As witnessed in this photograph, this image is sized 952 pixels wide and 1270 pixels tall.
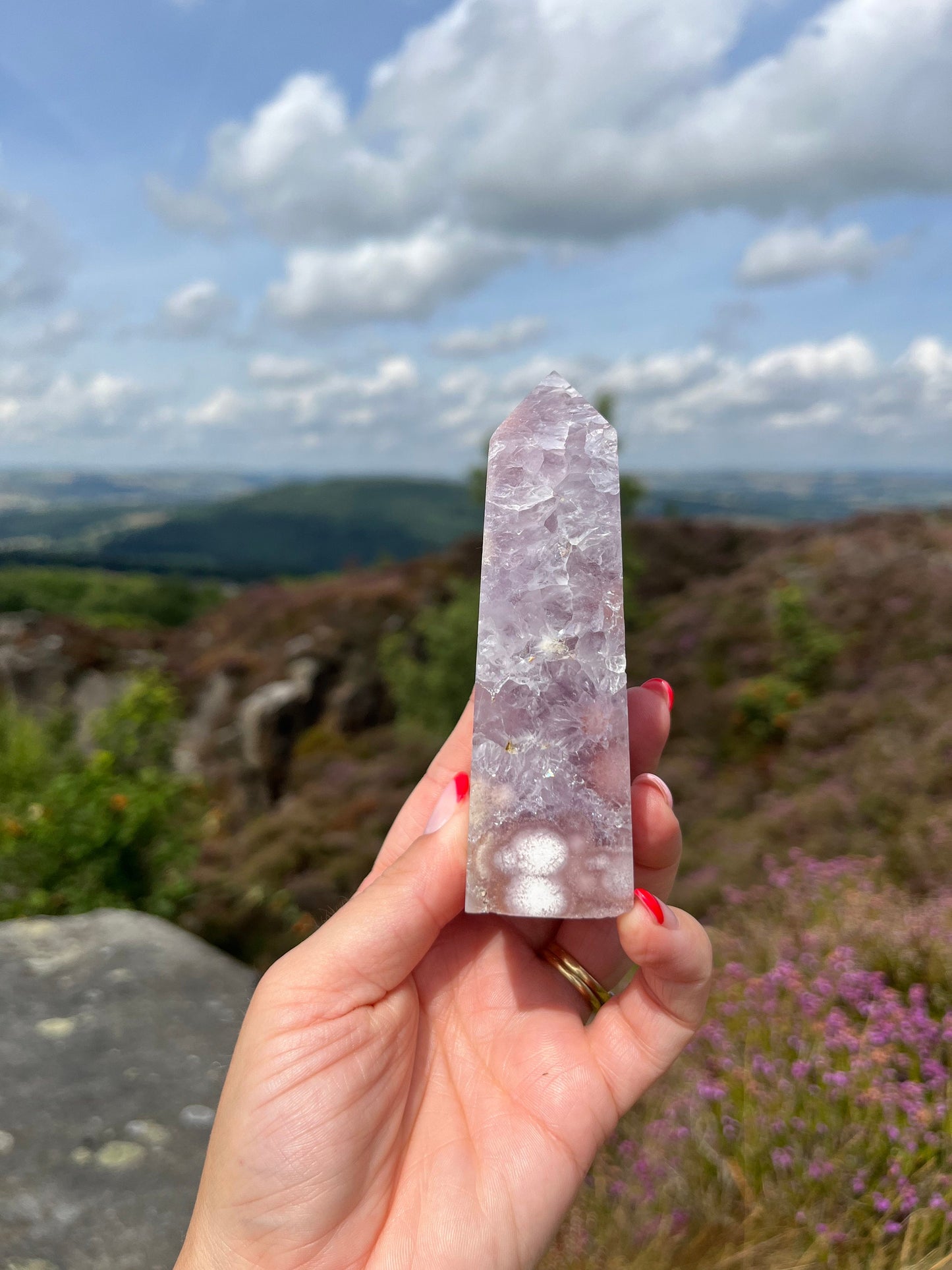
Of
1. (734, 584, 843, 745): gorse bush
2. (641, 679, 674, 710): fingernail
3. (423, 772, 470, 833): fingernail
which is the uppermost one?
(641, 679, 674, 710): fingernail

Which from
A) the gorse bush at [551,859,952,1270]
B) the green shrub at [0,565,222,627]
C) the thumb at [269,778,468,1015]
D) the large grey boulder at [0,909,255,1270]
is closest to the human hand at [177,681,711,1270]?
the thumb at [269,778,468,1015]

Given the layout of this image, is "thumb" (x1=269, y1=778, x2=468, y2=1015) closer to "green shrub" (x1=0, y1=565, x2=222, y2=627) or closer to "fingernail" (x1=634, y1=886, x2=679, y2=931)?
"fingernail" (x1=634, y1=886, x2=679, y2=931)

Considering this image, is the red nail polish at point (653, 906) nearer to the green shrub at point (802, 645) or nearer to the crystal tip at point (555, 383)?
the crystal tip at point (555, 383)

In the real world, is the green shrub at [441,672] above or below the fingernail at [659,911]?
below

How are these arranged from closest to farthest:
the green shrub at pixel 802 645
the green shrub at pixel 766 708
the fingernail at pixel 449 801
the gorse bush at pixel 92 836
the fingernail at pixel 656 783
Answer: the fingernail at pixel 449 801
the fingernail at pixel 656 783
the gorse bush at pixel 92 836
the green shrub at pixel 766 708
the green shrub at pixel 802 645

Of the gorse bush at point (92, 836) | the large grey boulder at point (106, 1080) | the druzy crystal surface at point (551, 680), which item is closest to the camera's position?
the druzy crystal surface at point (551, 680)

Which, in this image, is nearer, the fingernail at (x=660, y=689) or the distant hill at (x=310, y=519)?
the fingernail at (x=660, y=689)

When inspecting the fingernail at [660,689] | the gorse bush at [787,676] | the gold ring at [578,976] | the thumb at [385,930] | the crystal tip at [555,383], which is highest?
the crystal tip at [555,383]

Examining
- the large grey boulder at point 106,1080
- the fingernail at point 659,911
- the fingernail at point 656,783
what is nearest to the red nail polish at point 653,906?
the fingernail at point 659,911
